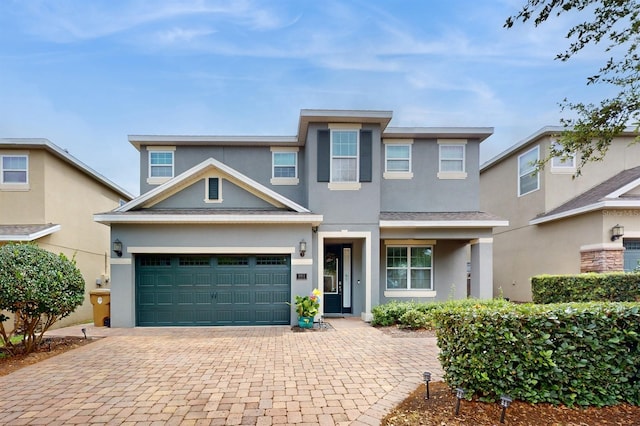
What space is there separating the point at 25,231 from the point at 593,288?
682 inches

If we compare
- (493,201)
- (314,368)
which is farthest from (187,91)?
(493,201)

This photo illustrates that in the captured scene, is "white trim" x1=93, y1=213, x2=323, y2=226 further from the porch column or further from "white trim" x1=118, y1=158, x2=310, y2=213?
the porch column

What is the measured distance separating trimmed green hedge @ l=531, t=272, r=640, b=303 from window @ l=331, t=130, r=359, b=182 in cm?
689

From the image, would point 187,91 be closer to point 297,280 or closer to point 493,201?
point 297,280

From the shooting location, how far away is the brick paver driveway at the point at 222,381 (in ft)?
13.2

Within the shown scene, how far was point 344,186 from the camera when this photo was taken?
10.8 metres

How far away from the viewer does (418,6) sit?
8648mm

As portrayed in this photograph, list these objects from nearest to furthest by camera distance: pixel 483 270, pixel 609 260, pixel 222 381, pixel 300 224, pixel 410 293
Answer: pixel 222 381
pixel 300 224
pixel 609 260
pixel 483 270
pixel 410 293

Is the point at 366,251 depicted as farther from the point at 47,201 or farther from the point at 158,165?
the point at 47,201

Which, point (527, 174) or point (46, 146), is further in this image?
point (527, 174)

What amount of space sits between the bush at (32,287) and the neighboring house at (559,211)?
41.0 ft

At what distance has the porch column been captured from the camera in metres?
10.8

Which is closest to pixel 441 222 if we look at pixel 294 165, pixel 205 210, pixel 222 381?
pixel 294 165

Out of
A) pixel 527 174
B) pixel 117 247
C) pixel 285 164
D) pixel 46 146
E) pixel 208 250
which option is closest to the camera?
pixel 117 247
